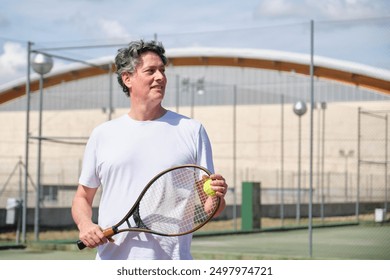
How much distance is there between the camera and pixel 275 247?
1150 centimetres

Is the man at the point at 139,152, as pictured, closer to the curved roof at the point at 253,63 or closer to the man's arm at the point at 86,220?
the man's arm at the point at 86,220

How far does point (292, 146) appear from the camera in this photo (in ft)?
75.4

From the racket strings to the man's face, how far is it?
0.26m

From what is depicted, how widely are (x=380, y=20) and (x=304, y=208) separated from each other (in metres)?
11.3

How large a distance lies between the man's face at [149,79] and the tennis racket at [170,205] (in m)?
0.25

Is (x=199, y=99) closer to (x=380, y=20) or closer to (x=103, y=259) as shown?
(x=380, y=20)

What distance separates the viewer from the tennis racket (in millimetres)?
2695

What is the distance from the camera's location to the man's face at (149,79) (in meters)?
2.66

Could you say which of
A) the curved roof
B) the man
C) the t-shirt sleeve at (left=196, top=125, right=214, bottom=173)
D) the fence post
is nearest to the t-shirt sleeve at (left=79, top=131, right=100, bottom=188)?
the man

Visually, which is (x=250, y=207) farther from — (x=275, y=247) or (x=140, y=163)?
(x=140, y=163)

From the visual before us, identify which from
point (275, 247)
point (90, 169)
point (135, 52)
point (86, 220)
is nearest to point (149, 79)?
point (135, 52)

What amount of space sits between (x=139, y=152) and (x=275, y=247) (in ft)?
29.5

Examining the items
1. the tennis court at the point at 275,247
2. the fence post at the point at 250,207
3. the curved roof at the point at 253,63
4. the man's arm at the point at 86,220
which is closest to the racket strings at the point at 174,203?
the man's arm at the point at 86,220
